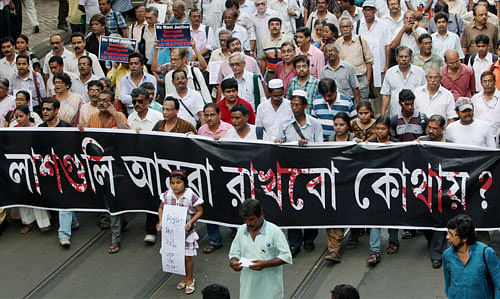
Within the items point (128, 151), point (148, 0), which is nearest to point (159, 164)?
point (128, 151)

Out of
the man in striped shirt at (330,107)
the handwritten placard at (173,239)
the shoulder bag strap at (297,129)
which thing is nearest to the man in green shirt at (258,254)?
the handwritten placard at (173,239)

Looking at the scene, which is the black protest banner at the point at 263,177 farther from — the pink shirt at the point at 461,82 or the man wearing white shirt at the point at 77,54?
the pink shirt at the point at 461,82

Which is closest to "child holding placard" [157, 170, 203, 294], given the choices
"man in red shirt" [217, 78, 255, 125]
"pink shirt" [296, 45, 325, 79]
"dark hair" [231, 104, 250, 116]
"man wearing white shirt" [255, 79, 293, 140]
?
"dark hair" [231, 104, 250, 116]

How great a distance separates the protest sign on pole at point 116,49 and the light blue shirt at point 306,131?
3564 millimetres

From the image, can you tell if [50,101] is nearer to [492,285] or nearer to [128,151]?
[128,151]

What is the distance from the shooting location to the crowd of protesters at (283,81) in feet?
31.4

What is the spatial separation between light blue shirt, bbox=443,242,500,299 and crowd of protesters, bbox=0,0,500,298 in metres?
2.16

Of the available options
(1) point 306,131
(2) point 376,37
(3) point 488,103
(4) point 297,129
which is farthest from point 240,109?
(2) point 376,37

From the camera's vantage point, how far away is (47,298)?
923 cm

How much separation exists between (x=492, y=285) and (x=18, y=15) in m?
11.7

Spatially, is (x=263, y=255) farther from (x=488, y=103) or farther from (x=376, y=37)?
(x=376, y=37)

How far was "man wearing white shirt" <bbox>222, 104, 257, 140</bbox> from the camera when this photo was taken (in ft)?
31.7

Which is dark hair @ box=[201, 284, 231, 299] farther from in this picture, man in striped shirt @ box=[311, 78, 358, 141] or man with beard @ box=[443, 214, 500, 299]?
man in striped shirt @ box=[311, 78, 358, 141]

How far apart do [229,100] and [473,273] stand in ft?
15.0
